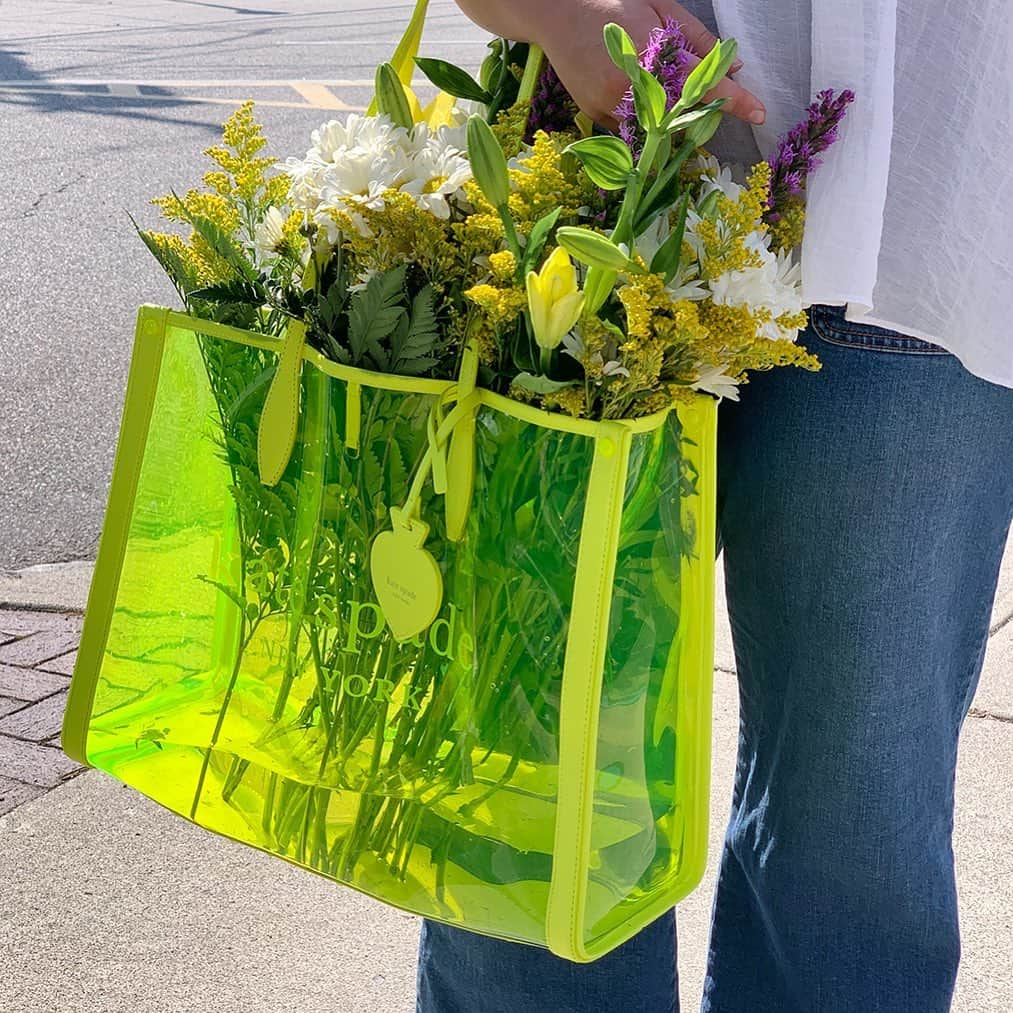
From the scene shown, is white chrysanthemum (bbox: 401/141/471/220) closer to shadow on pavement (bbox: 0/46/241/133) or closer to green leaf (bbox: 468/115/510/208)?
green leaf (bbox: 468/115/510/208)

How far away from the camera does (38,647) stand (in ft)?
9.23

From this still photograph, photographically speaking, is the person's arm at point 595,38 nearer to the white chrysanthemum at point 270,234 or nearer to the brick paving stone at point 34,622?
the white chrysanthemum at point 270,234

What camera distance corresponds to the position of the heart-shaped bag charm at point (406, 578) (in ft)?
3.74

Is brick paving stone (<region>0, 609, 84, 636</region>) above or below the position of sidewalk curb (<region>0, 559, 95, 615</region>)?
below

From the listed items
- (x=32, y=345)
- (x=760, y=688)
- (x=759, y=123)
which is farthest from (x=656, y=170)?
(x=32, y=345)

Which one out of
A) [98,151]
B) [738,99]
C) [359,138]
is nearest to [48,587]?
[359,138]

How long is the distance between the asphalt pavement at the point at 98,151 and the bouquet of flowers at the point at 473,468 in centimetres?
218

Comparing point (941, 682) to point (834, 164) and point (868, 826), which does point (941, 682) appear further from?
point (834, 164)

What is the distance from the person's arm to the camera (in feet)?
3.48

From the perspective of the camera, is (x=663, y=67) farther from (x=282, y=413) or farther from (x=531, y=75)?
(x=282, y=413)

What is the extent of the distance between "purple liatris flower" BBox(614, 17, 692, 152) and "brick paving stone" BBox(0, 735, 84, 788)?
1.73m

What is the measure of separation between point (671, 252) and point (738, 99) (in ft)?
0.42

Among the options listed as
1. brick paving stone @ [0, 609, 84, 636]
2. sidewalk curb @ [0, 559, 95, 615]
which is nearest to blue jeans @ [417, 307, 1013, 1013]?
brick paving stone @ [0, 609, 84, 636]

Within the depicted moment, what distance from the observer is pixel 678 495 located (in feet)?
3.82
